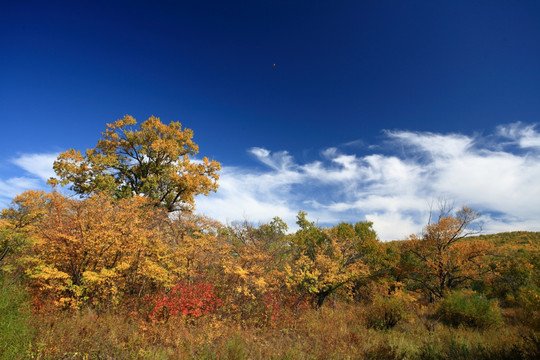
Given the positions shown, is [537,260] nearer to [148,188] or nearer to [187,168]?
[187,168]

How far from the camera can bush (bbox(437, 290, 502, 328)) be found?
11.9 metres

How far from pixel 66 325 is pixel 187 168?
15355 millimetres

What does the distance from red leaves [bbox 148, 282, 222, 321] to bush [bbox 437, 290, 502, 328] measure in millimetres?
12694

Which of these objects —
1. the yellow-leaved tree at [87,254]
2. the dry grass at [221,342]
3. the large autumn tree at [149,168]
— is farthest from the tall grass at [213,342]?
the large autumn tree at [149,168]

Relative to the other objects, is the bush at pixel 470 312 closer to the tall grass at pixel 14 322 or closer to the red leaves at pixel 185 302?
the red leaves at pixel 185 302

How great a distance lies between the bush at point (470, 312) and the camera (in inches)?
468

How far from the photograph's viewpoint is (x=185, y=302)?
9227mm

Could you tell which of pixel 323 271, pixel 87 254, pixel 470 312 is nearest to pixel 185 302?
pixel 87 254

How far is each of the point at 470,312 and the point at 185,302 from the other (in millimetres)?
14411

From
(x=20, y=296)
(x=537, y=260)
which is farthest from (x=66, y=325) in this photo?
(x=537, y=260)

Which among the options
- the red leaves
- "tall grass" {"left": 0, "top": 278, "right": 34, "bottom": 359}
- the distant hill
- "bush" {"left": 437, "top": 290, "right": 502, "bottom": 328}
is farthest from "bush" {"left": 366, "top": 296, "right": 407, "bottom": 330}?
the distant hill

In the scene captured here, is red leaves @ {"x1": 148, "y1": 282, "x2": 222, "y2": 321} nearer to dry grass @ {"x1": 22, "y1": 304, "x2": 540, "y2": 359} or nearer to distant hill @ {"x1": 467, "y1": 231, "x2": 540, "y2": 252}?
dry grass @ {"x1": 22, "y1": 304, "x2": 540, "y2": 359}

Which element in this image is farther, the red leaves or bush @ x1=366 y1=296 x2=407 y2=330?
bush @ x1=366 y1=296 x2=407 y2=330

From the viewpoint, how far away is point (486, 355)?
7.25 meters
